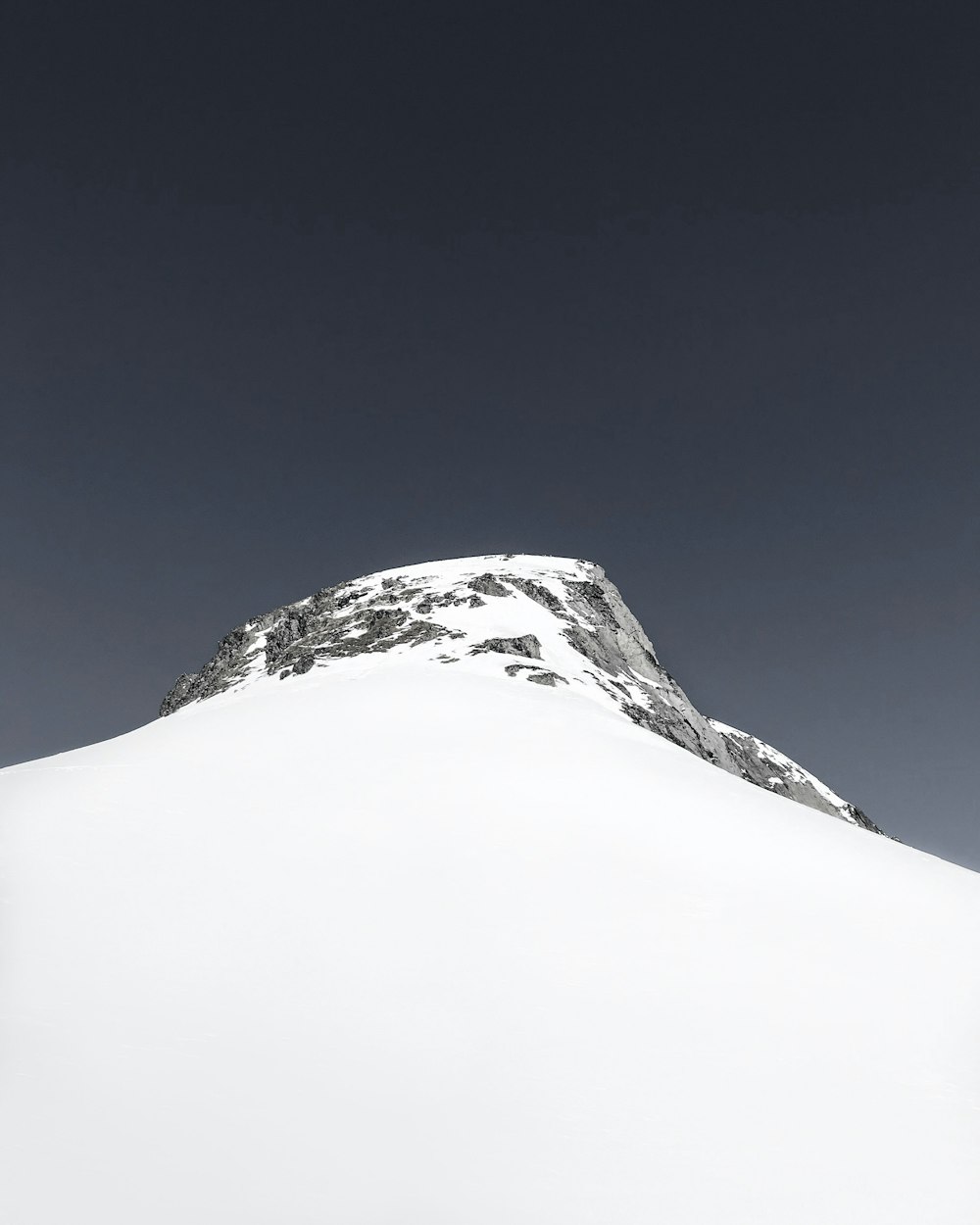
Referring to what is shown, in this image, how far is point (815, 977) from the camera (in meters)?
12.2

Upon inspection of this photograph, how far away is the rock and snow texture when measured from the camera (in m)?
43.4

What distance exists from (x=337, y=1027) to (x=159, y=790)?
9.77 m

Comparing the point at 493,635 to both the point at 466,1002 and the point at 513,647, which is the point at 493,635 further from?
the point at 466,1002

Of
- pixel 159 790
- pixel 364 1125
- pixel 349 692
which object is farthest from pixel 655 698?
pixel 364 1125

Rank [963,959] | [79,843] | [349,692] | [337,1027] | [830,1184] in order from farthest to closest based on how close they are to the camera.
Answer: [349,692] → [79,843] → [963,959] → [337,1027] → [830,1184]

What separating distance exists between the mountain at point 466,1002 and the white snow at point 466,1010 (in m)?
0.04

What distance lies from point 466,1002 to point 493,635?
116 feet

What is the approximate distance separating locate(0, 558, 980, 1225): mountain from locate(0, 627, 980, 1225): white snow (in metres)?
0.04

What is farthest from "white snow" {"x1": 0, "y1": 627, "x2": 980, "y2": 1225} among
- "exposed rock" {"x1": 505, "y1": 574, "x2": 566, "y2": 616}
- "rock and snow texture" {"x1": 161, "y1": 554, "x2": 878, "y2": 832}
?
"exposed rock" {"x1": 505, "y1": 574, "x2": 566, "y2": 616}

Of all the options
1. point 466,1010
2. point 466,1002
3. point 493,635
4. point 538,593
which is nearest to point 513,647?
point 493,635

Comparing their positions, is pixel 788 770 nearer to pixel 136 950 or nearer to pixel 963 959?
pixel 963 959

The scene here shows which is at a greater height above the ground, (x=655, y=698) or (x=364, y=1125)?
(x=655, y=698)

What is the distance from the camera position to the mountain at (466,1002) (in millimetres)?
7957

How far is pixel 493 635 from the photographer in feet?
151
